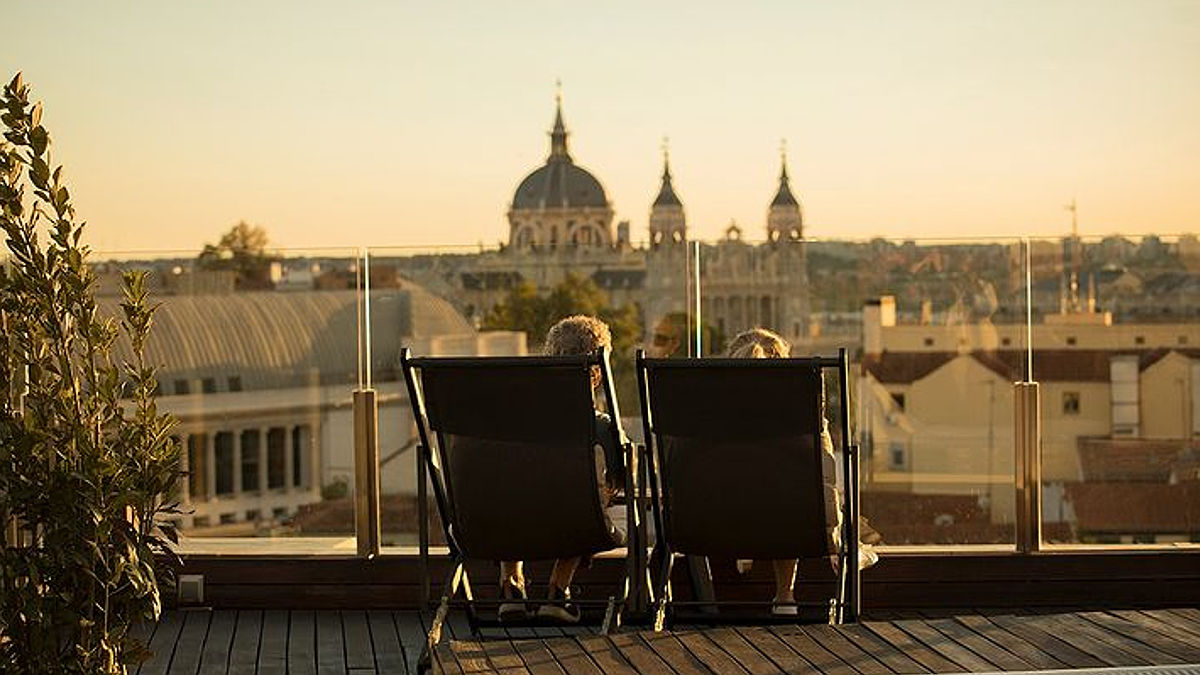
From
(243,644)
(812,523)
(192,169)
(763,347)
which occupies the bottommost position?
(243,644)

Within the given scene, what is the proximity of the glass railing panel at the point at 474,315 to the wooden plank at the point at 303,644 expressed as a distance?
35 cm

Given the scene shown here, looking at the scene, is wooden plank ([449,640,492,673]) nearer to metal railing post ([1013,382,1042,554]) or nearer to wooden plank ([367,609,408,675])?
wooden plank ([367,609,408,675])

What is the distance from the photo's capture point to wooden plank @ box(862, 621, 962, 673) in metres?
3.73

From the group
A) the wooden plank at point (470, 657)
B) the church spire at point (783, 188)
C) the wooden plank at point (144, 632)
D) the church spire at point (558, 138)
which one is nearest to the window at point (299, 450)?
the wooden plank at point (144, 632)

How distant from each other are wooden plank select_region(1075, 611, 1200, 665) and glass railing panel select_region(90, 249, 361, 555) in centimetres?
256

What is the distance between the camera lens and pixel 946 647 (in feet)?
12.8

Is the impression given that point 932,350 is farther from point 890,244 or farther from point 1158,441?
point 1158,441

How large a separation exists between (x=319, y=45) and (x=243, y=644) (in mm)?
31717

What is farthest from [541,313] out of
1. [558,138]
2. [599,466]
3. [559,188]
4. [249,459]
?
[559,188]

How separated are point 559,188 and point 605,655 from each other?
93.0 meters

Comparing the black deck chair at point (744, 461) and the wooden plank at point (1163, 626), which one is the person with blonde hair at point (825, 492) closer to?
the black deck chair at point (744, 461)

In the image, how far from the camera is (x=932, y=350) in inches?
296

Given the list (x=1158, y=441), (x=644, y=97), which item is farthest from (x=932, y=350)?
(x=644, y=97)

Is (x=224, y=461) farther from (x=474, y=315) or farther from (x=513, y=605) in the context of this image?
(x=513, y=605)
